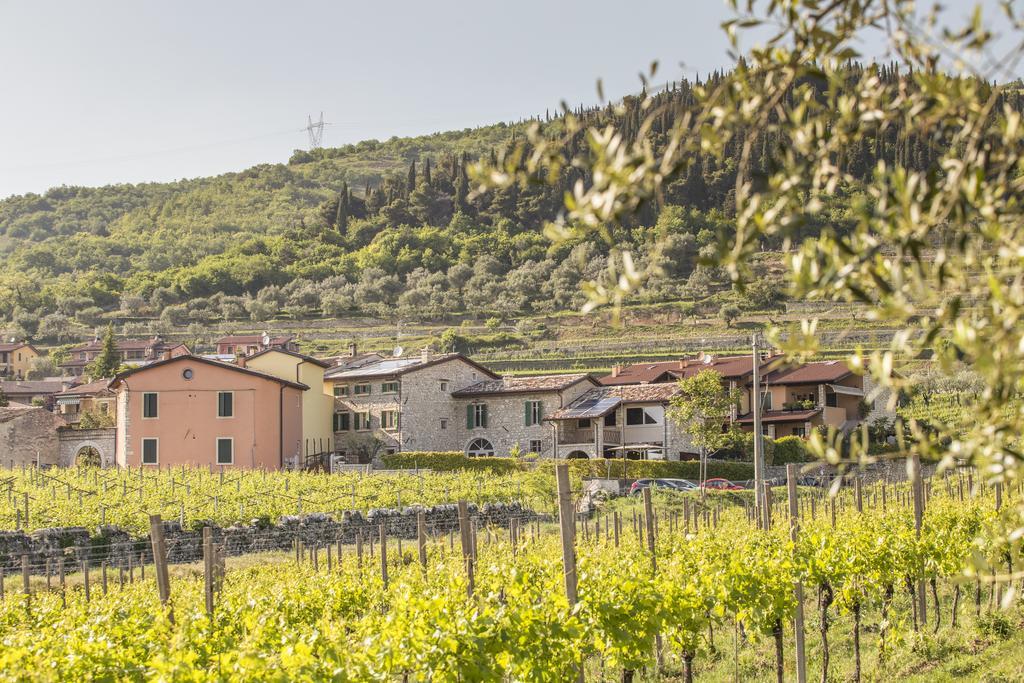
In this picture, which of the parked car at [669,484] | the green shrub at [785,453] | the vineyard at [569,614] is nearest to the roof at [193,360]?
the parked car at [669,484]

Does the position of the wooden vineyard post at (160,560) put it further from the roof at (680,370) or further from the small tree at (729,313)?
the small tree at (729,313)

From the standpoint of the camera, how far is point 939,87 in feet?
10.2

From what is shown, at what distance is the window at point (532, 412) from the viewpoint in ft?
155

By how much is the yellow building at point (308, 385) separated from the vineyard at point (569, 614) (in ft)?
89.9

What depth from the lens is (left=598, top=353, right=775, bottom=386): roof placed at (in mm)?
48719

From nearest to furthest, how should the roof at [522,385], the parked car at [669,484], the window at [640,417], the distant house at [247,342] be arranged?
1. the parked car at [669,484]
2. the window at [640,417]
3. the roof at [522,385]
4. the distant house at [247,342]

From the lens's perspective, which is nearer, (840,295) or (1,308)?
(840,295)

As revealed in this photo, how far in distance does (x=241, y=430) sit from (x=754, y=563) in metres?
32.7

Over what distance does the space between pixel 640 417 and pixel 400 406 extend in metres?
9.79

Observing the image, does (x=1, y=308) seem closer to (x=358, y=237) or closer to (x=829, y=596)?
(x=358, y=237)

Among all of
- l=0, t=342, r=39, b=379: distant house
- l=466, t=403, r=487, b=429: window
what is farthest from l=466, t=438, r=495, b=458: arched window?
l=0, t=342, r=39, b=379: distant house

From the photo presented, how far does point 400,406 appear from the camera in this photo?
155 ft

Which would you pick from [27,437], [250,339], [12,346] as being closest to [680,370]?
[27,437]

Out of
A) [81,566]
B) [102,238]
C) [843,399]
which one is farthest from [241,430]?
[102,238]
